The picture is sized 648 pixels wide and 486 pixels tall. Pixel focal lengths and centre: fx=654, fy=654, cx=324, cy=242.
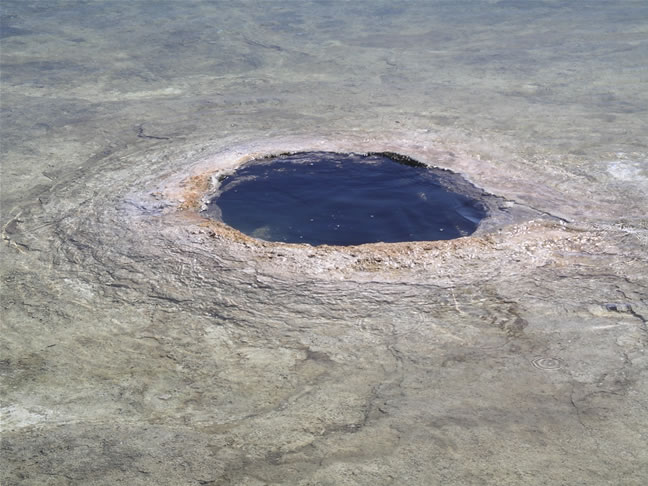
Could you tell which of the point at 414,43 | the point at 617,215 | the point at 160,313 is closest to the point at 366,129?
the point at 617,215

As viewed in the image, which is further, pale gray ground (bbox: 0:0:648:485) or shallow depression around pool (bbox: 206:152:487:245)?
shallow depression around pool (bbox: 206:152:487:245)

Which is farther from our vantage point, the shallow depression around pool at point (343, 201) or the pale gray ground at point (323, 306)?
the shallow depression around pool at point (343, 201)

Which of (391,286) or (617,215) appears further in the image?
(617,215)

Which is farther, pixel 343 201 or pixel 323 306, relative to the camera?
pixel 343 201

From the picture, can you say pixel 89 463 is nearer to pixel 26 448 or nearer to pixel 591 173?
pixel 26 448
